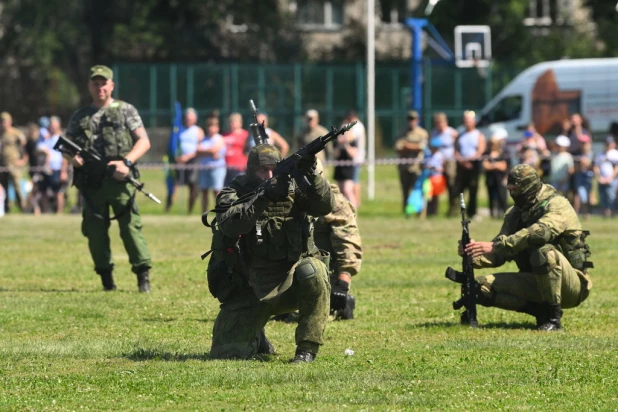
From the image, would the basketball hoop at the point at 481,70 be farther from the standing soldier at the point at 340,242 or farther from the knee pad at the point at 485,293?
the knee pad at the point at 485,293

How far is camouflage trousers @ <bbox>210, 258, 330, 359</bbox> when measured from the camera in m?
9.34

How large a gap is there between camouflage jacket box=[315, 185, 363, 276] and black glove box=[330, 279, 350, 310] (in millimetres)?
106

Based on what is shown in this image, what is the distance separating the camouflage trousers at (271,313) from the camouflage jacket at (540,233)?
221 centimetres

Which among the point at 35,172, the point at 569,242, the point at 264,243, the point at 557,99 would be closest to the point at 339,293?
the point at 569,242

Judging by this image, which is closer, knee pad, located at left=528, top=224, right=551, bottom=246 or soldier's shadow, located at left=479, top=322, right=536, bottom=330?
knee pad, located at left=528, top=224, right=551, bottom=246

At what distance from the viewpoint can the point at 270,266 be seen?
9.48 meters

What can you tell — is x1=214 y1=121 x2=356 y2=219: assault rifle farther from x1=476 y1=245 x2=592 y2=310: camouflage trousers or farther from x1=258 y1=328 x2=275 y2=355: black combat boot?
x1=476 y1=245 x2=592 y2=310: camouflage trousers

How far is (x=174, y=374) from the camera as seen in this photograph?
904 centimetres

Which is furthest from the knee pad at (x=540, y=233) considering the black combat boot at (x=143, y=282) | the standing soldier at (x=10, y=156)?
the standing soldier at (x=10, y=156)

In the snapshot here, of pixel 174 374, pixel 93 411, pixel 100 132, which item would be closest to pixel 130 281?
pixel 100 132

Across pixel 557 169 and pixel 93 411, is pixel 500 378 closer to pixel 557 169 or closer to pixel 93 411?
pixel 93 411

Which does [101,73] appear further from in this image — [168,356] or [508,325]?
[508,325]

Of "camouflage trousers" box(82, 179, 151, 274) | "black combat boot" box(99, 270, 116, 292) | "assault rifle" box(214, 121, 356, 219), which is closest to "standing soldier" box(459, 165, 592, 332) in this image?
"assault rifle" box(214, 121, 356, 219)

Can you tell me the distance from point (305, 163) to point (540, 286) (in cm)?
330
